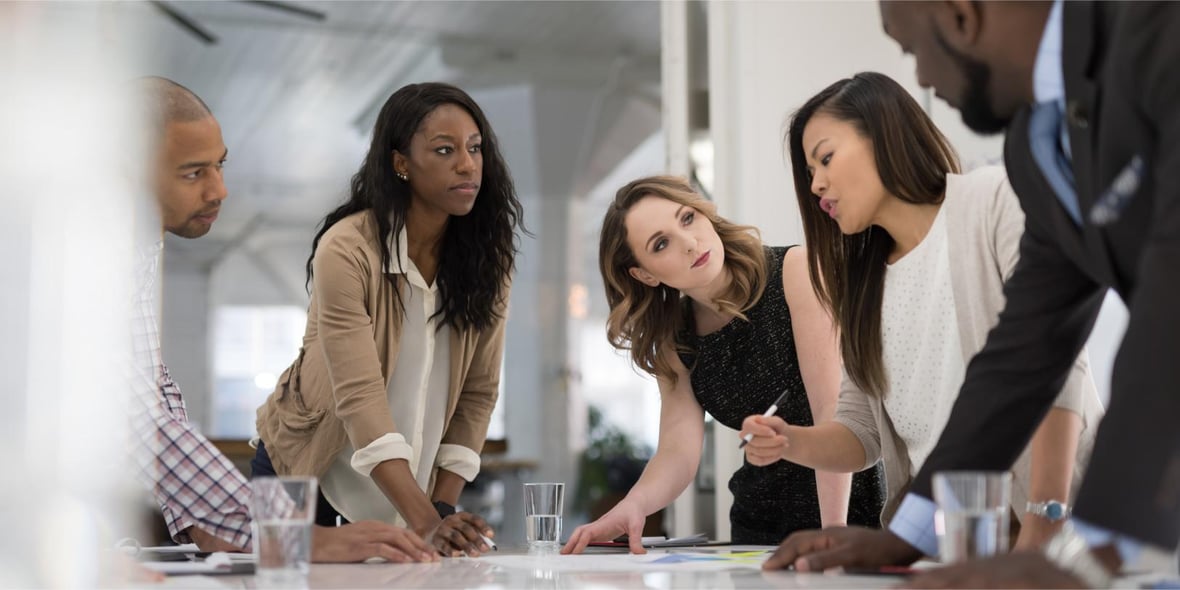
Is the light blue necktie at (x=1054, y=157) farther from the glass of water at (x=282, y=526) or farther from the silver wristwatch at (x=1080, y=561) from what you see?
the glass of water at (x=282, y=526)

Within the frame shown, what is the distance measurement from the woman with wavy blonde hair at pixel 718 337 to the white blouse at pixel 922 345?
1.08 ft

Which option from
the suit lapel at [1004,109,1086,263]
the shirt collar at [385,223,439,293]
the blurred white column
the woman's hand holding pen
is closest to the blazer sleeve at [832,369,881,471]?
the woman's hand holding pen

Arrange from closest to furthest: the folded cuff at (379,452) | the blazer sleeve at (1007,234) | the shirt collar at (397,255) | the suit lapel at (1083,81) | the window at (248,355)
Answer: the suit lapel at (1083,81), the blazer sleeve at (1007,234), the folded cuff at (379,452), the shirt collar at (397,255), the window at (248,355)

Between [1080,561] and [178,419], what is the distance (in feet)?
3.79

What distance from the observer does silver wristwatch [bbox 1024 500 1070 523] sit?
1.47 meters

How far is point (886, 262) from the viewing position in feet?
6.13

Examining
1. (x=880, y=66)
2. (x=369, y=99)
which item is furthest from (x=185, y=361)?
(x=880, y=66)

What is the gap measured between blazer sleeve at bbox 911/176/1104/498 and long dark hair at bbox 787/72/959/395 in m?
0.45

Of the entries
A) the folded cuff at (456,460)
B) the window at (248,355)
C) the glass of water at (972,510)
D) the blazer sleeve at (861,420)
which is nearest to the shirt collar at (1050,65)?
the glass of water at (972,510)

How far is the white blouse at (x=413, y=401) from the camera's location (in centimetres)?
219

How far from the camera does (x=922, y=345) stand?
1.76 m

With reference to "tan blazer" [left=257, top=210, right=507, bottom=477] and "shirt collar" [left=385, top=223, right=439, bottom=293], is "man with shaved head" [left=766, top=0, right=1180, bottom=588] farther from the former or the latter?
"shirt collar" [left=385, top=223, right=439, bottom=293]

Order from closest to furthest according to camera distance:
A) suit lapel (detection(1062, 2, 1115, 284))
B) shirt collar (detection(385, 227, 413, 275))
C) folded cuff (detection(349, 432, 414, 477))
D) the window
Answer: suit lapel (detection(1062, 2, 1115, 284)) < folded cuff (detection(349, 432, 414, 477)) < shirt collar (detection(385, 227, 413, 275)) < the window

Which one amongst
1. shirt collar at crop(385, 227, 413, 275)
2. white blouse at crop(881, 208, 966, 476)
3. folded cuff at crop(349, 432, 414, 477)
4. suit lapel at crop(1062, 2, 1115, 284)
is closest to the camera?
suit lapel at crop(1062, 2, 1115, 284)
